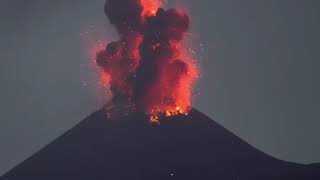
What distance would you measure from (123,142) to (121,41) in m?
15.0

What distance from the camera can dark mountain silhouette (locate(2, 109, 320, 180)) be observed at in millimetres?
127875

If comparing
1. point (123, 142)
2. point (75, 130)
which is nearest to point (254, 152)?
point (123, 142)

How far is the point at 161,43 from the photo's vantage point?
139 metres

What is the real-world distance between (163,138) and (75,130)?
53.8ft

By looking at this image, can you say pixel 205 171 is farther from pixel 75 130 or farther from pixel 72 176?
pixel 75 130

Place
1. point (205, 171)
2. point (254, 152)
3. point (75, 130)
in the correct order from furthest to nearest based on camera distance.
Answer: point (75, 130)
point (254, 152)
point (205, 171)

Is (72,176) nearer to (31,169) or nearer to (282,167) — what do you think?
(31,169)

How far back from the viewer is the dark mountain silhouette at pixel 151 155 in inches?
5034

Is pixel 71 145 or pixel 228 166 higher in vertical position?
pixel 71 145

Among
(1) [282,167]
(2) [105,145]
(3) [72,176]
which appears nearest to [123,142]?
(2) [105,145]

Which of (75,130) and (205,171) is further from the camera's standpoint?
(75,130)

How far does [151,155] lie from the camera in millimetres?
133500

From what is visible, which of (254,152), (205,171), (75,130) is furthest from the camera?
(75,130)

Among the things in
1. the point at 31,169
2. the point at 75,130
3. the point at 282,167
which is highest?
the point at 75,130
